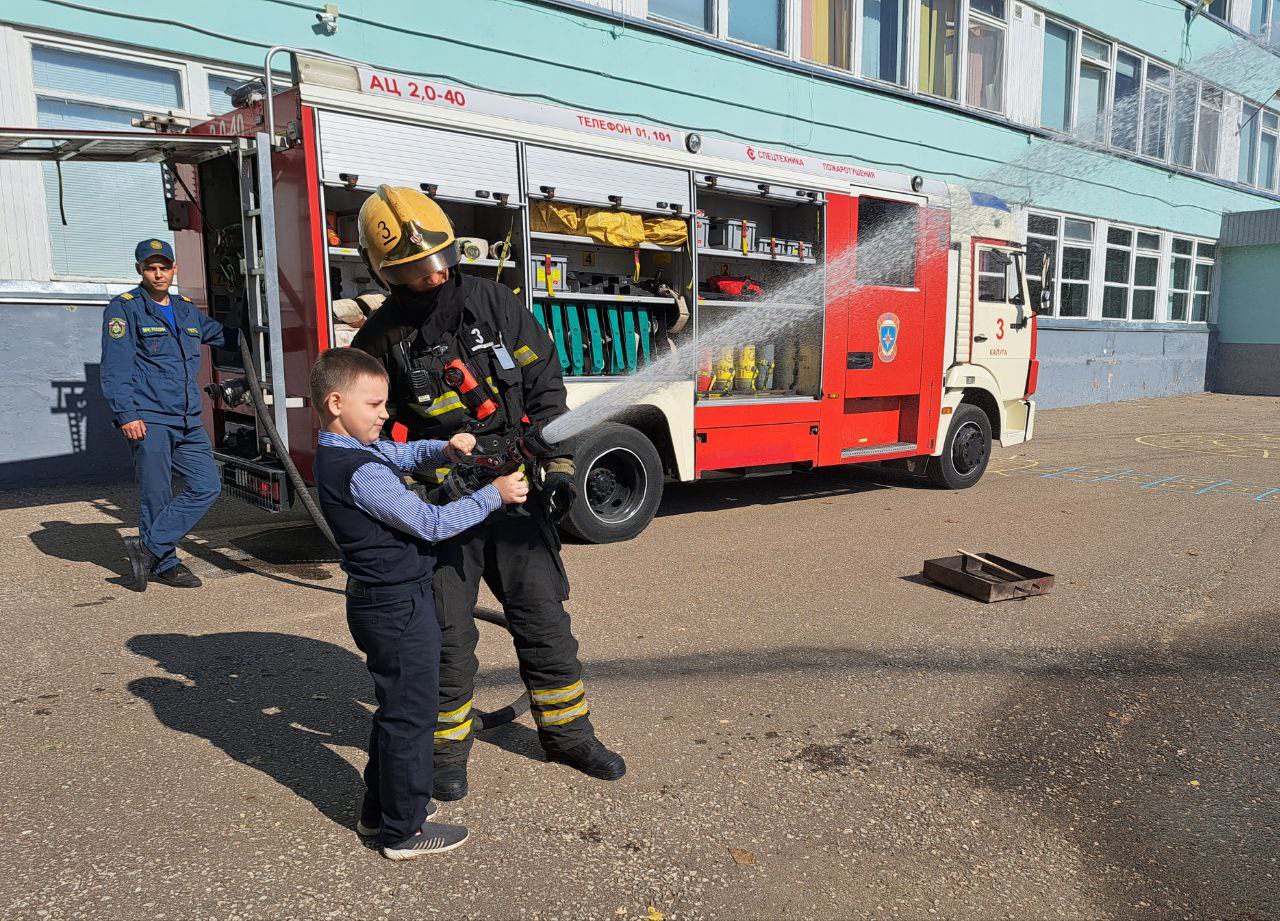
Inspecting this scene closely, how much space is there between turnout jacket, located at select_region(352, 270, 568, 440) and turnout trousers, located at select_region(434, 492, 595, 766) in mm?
369

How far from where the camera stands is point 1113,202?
63.3ft

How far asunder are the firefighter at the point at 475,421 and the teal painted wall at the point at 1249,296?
25.0 m

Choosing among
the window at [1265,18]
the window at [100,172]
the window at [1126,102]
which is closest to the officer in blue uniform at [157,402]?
the window at [100,172]

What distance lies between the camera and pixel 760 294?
7.85 meters

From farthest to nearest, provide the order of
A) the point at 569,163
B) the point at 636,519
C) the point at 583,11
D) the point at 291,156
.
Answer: the point at 583,11 < the point at 636,519 < the point at 569,163 < the point at 291,156

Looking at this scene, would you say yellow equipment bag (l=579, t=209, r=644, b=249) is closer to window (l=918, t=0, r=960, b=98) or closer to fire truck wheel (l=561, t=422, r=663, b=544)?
fire truck wheel (l=561, t=422, r=663, b=544)

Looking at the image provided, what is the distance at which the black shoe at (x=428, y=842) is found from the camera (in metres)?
2.68

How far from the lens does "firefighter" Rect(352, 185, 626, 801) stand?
2.96 meters

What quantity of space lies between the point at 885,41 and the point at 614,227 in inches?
433

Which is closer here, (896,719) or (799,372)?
(896,719)

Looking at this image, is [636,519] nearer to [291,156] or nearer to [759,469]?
[759,469]

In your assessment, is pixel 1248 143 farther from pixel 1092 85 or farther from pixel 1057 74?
pixel 1057 74

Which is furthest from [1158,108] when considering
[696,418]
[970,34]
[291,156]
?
[291,156]

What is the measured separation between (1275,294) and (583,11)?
19796 mm
